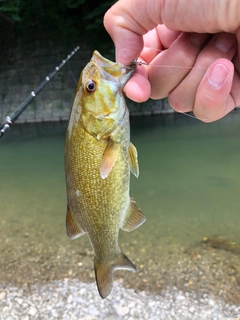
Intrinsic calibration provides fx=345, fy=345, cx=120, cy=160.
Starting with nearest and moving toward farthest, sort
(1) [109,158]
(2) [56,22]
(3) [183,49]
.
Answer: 1. (1) [109,158]
2. (3) [183,49]
3. (2) [56,22]

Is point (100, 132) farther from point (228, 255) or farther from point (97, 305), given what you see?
point (228, 255)

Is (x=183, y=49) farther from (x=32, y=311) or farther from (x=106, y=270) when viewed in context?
(x=32, y=311)

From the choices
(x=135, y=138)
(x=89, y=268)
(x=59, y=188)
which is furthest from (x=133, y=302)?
(x=135, y=138)

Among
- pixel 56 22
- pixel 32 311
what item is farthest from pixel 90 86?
pixel 56 22

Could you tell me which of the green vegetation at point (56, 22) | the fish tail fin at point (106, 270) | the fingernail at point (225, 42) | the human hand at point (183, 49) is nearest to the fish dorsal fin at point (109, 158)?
the human hand at point (183, 49)

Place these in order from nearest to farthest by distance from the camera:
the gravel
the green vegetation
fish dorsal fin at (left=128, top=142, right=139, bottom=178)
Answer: fish dorsal fin at (left=128, top=142, right=139, bottom=178) → the gravel → the green vegetation

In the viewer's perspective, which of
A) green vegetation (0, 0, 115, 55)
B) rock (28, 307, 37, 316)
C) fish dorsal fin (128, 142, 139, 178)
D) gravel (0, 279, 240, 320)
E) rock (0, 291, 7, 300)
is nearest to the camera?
fish dorsal fin (128, 142, 139, 178)

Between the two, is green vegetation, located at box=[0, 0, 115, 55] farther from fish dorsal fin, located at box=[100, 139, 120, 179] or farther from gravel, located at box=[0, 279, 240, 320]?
fish dorsal fin, located at box=[100, 139, 120, 179]

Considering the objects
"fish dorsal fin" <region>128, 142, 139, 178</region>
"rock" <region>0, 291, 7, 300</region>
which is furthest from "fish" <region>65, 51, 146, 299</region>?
"rock" <region>0, 291, 7, 300</region>
